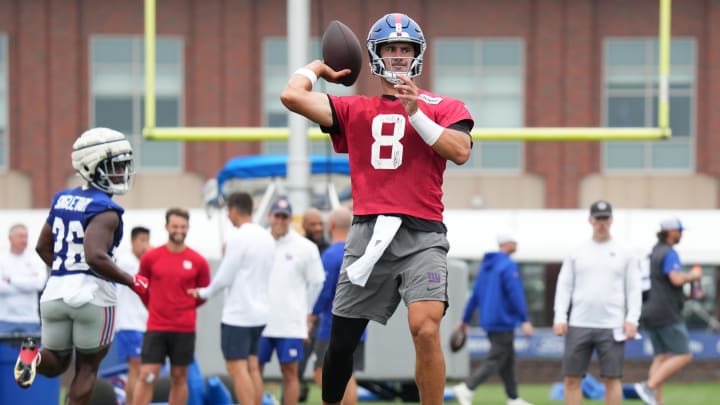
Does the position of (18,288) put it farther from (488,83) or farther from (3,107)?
(488,83)

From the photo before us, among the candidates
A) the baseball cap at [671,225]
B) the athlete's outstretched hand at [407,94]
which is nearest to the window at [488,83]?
the baseball cap at [671,225]

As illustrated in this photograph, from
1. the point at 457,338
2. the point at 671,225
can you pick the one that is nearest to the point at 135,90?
the point at 457,338

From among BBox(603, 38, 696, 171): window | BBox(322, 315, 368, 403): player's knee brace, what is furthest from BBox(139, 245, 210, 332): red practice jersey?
BBox(603, 38, 696, 171): window

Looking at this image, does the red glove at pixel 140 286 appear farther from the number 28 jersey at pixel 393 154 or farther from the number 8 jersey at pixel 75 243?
the number 28 jersey at pixel 393 154

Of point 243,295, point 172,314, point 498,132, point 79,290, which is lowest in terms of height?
point 172,314

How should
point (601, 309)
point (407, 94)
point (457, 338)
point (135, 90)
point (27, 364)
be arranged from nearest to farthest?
point (407, 94) < point (27, 364) < point (601, 309) < point (457, 338) < point (135, 90)

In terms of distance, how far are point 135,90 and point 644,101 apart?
1093 centimetres

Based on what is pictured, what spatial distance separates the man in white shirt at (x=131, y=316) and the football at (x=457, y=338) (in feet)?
9.26

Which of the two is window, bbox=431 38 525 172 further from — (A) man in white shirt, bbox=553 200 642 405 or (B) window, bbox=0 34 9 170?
(A) man in white shirt, bbox=553 200 642 405

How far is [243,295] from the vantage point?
1048cm

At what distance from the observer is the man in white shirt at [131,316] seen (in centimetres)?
1242

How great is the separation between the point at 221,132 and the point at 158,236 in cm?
731

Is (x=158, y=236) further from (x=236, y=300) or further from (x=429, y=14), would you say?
(x=236, y=300)

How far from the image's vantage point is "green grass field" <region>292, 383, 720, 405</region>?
14570 millimetres
